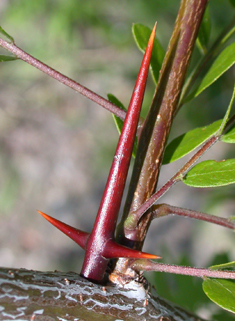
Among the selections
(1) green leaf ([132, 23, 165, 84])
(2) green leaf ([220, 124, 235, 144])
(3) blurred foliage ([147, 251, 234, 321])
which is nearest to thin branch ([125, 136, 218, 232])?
(2) green leaf ([220, 124, 235, 144])

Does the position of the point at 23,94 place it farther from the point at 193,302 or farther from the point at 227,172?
the point at 227,172

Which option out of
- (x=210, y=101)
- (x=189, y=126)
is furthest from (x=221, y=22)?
(x=189, y=126)

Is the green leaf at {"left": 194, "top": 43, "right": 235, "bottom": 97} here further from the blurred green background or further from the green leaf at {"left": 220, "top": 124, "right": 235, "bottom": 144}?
the blurred green background

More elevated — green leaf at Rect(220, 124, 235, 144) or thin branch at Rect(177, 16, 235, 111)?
thin branch at Rect(177, 16, 235, 111)

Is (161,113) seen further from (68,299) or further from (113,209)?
(68,299)

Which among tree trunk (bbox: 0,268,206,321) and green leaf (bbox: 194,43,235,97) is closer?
tree trunk (bbox: 0,268,206,321)

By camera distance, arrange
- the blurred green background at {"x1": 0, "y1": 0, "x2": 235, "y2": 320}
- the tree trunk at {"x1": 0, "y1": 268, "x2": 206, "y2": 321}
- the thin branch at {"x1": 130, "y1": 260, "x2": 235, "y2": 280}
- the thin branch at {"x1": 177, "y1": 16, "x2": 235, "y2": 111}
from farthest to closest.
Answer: the blurred green background at {"x1": 0, "y1": 0, "x2": 235, "y2": 320}, the thin branch at {"x1": 177, "y1": 16, "x2": 235, "y2": 111}, the thin branch at {"x1": 130, "y1": 260, "x2": 235, "y2": 280}, the tree trunk at {"x1": 0, "y1": 268, "x2": 206, "y2": 321}

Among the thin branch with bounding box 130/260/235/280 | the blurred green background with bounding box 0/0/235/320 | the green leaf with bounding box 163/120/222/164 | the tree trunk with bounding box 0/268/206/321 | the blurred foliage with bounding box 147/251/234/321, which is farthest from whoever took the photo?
the blurred green background with bounding box 0/0/235/320
